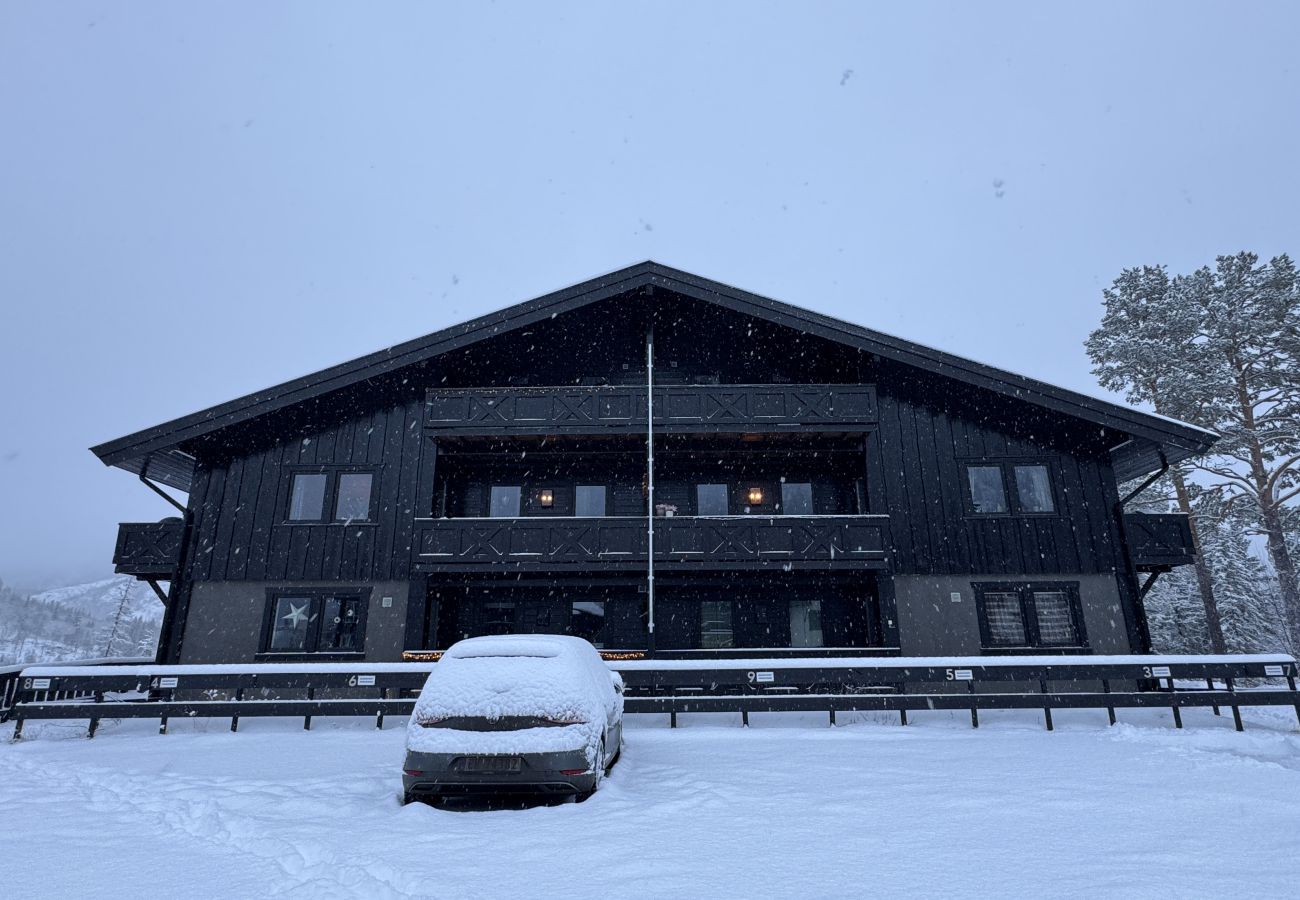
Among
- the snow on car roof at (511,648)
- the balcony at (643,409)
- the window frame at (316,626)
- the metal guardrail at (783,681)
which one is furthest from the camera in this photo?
the balcony at (643,409)

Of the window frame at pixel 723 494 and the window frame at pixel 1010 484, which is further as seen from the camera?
the window frame at pixel 723 494

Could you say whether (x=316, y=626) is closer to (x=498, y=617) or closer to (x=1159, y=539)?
(x=498, y=617)

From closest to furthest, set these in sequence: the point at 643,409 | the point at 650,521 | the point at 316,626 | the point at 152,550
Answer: the point at 650,521
the point at 316,626
the point at 152,550
the point at 643,409

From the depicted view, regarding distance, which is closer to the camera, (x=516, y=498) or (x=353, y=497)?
(x=353, y=497)

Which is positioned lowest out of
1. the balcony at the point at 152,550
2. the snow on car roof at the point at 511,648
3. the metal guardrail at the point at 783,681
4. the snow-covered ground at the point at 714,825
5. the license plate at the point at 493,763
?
the snow-covered ground at the point at 714,825

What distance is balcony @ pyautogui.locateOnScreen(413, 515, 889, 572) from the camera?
17.7 meters

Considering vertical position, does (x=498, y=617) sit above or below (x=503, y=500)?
below

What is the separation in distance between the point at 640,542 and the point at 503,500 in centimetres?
479

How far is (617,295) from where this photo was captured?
65.9 ft

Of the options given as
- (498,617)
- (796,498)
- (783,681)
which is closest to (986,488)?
(796,498)

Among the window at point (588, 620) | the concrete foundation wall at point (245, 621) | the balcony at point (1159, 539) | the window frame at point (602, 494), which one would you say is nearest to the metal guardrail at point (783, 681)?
the concrete foundation wall at point (245, 621)

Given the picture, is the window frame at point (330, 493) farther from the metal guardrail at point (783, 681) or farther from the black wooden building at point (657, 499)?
the metal guardrail at point (783, 681)

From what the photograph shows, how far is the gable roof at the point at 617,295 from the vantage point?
56.6 ft

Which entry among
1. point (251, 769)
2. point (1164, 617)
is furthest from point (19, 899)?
point (1164, 617)
